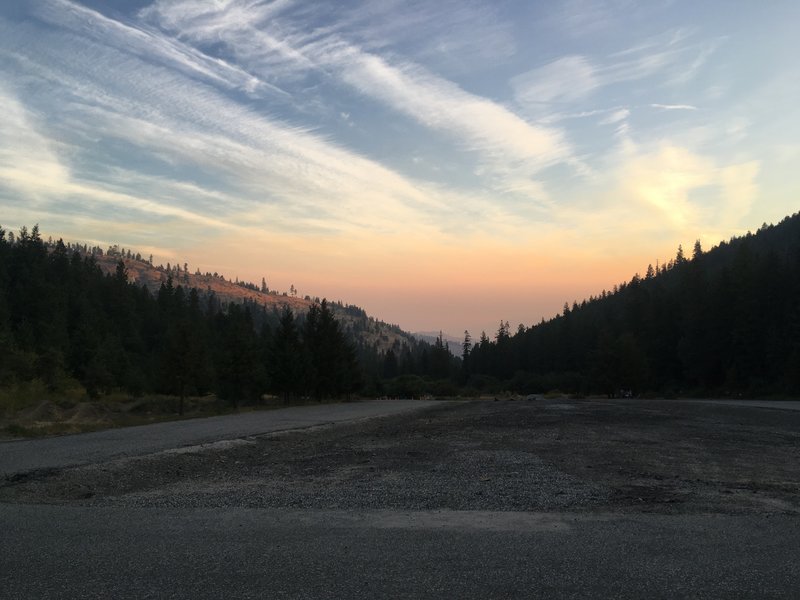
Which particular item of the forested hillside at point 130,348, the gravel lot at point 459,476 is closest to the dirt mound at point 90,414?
the forested hillside at point 130,348

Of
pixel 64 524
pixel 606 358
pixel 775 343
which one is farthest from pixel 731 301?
pixel 64 524

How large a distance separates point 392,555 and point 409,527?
1.34m

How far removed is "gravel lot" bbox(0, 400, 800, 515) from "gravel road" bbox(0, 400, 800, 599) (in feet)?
0.22

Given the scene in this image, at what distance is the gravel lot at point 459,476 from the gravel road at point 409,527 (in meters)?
0.07

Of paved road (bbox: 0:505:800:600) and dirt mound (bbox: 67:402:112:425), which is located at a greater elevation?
paved road (bbox: 0:505:800:600)

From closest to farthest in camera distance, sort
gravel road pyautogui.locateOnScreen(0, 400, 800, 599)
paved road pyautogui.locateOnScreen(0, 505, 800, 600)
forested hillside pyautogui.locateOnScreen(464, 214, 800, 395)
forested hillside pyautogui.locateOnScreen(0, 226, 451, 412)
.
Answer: paved road pyautogui.locateOnScreen(0, 505, 800, 600), gravel road pyautogui.locateOnScreen(0, 400, 800, 599), forested hillside pyautogui.locateOnScreen(0, 226, 451, 412), forested hillside pyautogui.locateOnScreen(464, 214, 800, 395)

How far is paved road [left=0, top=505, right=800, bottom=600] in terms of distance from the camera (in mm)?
5098

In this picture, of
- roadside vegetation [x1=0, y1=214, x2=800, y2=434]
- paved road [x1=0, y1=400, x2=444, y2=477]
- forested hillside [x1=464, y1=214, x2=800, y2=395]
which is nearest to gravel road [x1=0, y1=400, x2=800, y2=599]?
paved road [x1=0, y1=400, x2=444, y2=477]

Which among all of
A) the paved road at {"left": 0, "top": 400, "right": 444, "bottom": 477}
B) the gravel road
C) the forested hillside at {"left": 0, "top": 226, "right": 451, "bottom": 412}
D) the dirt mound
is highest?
the forested hillside at {"left": 0, "top": 226, "right": 451, "bottom": 412}

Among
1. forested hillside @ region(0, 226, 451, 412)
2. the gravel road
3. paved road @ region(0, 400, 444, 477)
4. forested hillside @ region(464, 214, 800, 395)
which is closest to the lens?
the gravel road

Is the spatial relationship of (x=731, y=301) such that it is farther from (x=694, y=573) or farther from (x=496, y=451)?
(x=694, y=573)

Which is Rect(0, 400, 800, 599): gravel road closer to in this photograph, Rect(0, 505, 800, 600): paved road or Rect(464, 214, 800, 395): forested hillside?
Rect(0, 505, 800, 600): paved road

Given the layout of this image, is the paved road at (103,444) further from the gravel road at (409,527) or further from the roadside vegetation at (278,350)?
the roadside vegetation at (278,350)

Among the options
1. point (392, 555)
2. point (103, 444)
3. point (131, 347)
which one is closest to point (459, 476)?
point (392, 555)
